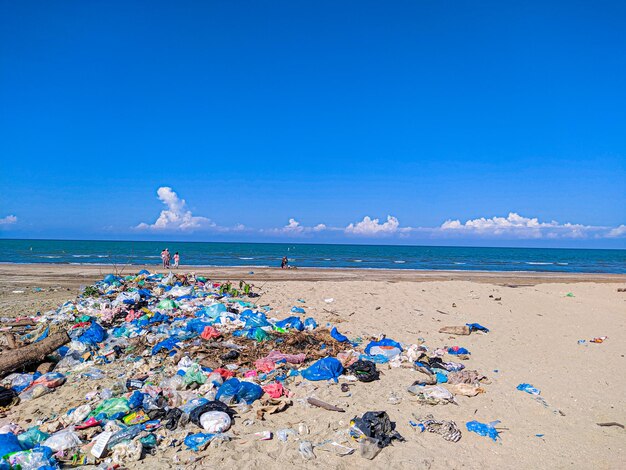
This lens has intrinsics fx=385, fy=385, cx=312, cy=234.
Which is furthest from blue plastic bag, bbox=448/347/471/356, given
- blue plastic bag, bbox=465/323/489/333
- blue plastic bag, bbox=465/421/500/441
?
blue plastic bag, bbox=465/421/500/441

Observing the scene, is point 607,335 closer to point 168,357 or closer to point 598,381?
point 598,381

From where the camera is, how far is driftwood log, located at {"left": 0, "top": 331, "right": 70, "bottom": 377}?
5938 millimetres

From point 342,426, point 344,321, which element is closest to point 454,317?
point 344,321

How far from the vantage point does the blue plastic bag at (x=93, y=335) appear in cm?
730

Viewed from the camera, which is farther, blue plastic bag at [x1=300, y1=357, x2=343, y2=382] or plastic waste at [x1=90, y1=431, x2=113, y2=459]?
blue plastic bag at [x1=300, y1=357, x2=343, y2=382]

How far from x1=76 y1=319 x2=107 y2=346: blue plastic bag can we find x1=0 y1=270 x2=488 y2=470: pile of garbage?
0.10 ft

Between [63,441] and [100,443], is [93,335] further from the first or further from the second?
[100,443]

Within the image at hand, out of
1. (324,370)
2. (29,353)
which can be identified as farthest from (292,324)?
(29,353)

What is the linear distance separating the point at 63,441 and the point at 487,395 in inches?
208

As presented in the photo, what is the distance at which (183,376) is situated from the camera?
18.6 ft

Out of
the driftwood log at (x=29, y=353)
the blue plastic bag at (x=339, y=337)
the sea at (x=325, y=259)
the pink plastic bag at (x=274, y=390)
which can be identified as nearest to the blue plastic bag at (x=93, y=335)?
the driftwood log at (x=29, y=353)

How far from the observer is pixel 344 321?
969 centimetres

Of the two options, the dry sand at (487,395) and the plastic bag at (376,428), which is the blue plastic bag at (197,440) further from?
the plastic bag at (376,428)

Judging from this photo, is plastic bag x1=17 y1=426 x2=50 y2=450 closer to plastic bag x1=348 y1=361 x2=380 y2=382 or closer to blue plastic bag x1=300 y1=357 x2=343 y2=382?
blue plastic bag x1=300 y1=357 x2=343 y2=382
